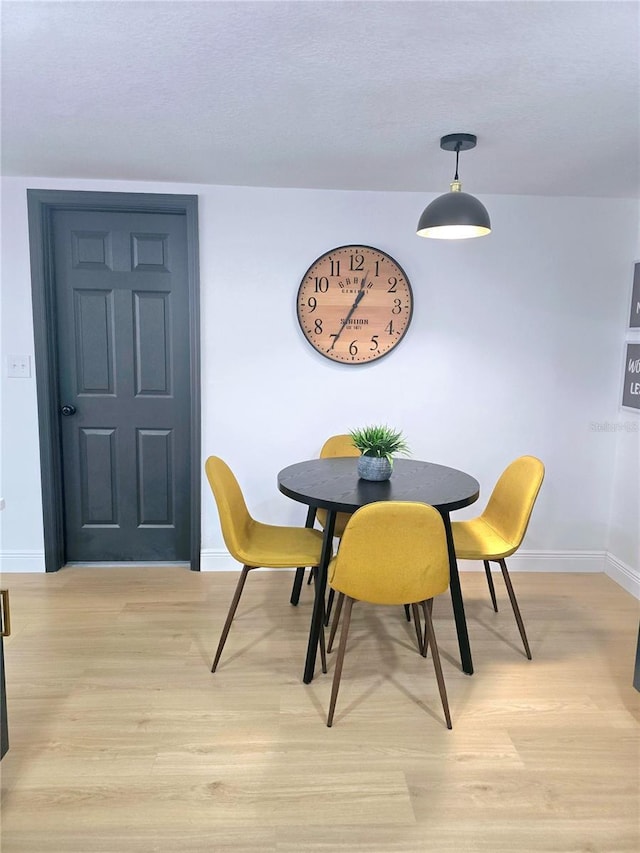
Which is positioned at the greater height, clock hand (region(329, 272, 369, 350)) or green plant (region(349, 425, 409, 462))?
clock hand (region(329, 272, 369, 350))

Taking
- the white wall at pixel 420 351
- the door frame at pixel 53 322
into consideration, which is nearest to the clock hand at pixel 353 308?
the white wall at pixel 420 351

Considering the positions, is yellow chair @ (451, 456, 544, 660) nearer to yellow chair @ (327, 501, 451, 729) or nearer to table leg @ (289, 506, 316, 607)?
yellow chair @ (327, 501, 451, 729)

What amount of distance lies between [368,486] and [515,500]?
0.70 meters

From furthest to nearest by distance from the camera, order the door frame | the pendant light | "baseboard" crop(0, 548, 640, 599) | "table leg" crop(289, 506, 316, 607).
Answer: "baseboard" crop(0, 548, 640, 599), the door frame, "table leg" crop(289, 506, 316, 607), the pendant light

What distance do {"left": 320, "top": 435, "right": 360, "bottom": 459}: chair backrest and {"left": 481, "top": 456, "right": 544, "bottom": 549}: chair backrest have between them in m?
0.77

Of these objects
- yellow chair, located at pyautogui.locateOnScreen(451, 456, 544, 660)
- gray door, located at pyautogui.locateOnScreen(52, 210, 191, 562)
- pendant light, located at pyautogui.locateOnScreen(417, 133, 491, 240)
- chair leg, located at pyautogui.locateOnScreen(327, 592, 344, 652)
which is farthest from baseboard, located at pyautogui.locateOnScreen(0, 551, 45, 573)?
pendant light, located at pyautogui.locateOnScreen(417, 133, 491, 240)

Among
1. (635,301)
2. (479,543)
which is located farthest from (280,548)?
(635,301)

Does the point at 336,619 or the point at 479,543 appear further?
the point at 479,543

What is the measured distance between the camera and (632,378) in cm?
321

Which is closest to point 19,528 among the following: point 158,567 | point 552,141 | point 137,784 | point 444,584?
point 158,567

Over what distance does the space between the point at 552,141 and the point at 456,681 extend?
2217 mm

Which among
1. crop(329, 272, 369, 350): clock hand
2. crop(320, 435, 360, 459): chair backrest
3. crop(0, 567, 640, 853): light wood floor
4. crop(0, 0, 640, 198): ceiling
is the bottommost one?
crop(0, 567, 640, 853): light wood floor

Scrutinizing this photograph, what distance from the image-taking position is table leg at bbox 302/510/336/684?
221 cm

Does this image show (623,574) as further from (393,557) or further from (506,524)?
(393,557)
